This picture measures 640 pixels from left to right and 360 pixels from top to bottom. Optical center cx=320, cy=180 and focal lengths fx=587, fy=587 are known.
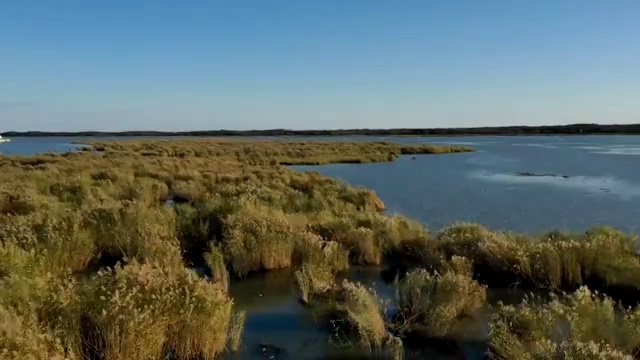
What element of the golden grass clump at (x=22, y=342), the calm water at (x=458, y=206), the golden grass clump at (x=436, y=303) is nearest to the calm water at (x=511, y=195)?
the calm water at (x=458, y=206)

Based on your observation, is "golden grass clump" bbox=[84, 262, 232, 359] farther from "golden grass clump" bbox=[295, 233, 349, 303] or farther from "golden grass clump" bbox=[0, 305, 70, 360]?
"golden grass clump" bbox=[295, 233, 349, 303]

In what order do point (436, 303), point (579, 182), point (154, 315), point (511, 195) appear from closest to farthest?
point (154, 315)
point (436, 303)
point (511, 195)
point (579, 182)

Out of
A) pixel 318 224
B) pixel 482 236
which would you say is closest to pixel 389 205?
pixel 318 224

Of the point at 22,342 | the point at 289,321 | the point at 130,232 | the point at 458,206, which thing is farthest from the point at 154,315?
the point at 458,206

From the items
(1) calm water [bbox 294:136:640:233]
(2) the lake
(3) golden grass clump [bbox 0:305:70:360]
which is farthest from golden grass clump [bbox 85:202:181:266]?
Answer: (1) calm water [bbox 294:136:640:233]

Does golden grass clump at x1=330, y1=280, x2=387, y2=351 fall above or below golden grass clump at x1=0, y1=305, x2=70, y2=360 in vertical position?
below

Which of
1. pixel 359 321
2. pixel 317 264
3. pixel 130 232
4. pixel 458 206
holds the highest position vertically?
pixel 130 232

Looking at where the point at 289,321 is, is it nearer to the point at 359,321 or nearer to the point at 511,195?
the point at 359,321
